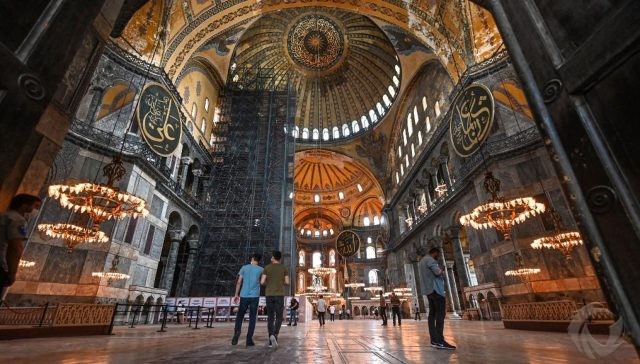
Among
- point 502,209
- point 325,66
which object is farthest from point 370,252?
point 502,209

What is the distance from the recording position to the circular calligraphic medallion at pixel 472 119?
29.6ft

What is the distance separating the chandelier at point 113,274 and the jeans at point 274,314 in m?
7.84

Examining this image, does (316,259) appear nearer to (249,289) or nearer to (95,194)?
(95,194)

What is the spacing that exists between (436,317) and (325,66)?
2352 cm

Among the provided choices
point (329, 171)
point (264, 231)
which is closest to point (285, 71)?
point (329, 171)

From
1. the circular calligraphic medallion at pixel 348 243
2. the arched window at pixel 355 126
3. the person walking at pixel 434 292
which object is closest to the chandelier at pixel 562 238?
the person walking at pixel 434 292

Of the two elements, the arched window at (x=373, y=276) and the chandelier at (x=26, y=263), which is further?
the arched window at (x=373, y=276)

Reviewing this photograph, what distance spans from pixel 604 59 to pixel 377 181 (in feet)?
81.4

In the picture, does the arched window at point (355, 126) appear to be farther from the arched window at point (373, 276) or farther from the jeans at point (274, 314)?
the jeans at point (274, 314)

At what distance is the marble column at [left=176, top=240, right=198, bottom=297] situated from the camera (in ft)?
47.8

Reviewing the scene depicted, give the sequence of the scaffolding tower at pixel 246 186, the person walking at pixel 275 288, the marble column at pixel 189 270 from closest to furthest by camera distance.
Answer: the person walking at pixel 275 288 → the marble column at pixel 189 270 → the scaffolding tower at pixel 246 186

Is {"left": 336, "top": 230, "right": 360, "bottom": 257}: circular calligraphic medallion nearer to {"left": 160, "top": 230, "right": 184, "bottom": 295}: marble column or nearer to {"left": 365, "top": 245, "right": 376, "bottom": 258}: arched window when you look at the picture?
{"left": 365, "top": 245, "right": 376, "bottom": 258}: arched window

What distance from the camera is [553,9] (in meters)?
1.48

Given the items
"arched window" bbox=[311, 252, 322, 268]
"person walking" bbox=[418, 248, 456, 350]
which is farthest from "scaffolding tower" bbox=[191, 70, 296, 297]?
"arched window" bbox=[311, 252, 322, 268]
